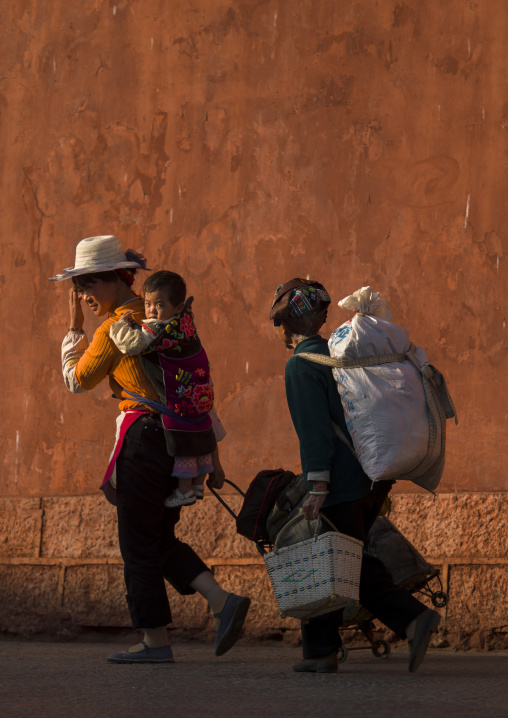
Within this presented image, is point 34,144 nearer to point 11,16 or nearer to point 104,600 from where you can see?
point 11,16

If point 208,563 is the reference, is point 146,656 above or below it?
below

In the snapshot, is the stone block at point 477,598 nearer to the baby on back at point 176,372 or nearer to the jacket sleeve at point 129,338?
the baby on back at point 176,372

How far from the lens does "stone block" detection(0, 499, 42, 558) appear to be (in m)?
5.71

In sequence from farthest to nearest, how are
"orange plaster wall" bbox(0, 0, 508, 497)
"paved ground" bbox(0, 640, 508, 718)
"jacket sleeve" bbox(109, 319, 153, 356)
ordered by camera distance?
"orange plaster wall" bbox(0, 0, 508, 497) → "jacket sleeve" bbox(109, 319, 153, 356) → "paved ground" bbox(0, 640, 508, 718)

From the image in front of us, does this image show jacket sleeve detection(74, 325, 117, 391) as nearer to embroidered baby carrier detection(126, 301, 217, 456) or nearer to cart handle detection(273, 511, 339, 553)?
embroidered baby carrier detection(126, 301, 217, 456)

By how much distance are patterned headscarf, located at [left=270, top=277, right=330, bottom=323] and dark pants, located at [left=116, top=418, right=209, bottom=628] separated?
0.73 meters

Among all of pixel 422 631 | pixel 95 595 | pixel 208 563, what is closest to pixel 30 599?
pixel 95 595

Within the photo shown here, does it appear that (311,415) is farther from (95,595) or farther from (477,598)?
(95,595)

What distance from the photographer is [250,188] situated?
5711mm

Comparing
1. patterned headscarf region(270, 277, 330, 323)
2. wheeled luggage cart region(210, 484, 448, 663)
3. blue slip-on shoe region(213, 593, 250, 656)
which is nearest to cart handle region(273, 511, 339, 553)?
blue slip-on shoe region(213, 593, 250, 656)

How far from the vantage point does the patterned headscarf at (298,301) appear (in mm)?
4230

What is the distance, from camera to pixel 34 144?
6113 millimetres

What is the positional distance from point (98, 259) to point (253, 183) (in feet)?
4.94

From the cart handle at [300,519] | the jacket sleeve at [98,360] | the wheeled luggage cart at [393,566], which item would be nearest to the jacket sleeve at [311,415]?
the cart handle at [300,519]
